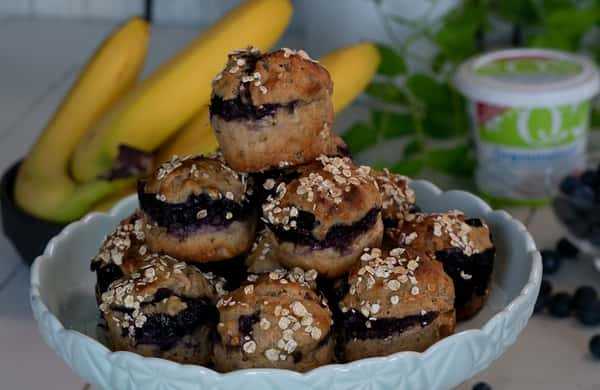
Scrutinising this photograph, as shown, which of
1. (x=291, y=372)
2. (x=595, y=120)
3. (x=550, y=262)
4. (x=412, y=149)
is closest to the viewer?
(x=291, y=372)

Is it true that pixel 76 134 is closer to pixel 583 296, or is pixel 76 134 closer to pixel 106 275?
pixel 106 275

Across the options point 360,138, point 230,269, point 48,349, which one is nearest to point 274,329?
point 230,269

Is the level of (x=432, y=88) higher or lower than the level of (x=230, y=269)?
lower

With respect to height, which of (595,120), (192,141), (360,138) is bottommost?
(595,120)

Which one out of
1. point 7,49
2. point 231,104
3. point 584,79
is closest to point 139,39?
point 231,104

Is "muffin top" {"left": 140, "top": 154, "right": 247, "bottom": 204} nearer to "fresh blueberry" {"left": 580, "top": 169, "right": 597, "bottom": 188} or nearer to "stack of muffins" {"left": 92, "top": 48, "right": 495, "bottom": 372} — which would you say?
"stack of muffins" {"left": 92, "top": 48, "right": 495, "bottom": 372}

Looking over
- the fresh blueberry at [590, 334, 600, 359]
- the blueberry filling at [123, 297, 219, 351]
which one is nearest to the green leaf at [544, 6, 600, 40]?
the fresh blueberry at [590, 334, 600, 359]

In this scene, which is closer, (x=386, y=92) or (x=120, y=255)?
(x=120, y=255)
